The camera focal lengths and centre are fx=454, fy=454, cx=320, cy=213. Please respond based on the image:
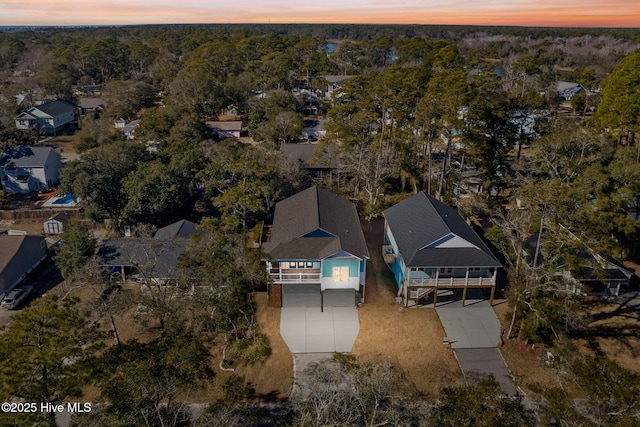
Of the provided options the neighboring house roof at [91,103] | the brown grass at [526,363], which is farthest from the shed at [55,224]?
the neighboring house roof at [91,103]

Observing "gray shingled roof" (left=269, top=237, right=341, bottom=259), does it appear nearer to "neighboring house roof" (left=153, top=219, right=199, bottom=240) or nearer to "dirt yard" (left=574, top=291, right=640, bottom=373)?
"neighboring house roof" (left=153, top=219, right=199, bottom=240)

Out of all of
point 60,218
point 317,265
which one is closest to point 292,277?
point 317,265

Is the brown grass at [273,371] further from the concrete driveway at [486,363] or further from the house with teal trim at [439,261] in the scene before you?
the concrete driveway at [486,363]

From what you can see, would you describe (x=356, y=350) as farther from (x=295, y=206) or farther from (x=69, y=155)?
(x=69, y=155)

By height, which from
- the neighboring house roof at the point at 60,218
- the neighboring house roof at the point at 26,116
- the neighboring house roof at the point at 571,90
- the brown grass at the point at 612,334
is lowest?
the brown grass at the point at 612,334

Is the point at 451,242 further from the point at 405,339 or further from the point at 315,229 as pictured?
the point at 315,229

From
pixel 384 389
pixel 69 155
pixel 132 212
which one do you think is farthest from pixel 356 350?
pixel 69 155
